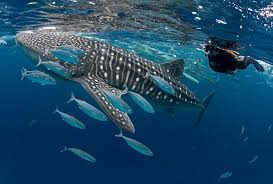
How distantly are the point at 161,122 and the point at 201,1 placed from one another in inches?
1533

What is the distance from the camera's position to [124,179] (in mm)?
29234

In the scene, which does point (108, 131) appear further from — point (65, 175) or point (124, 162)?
point (65, 175)

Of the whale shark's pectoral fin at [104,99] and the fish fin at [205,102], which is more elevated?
the whale shark's pectoral fin at [104,99]

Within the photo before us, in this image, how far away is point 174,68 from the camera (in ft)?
32.1

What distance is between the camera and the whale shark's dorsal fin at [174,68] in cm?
970

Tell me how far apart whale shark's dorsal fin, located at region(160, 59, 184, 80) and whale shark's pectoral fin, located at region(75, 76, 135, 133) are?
1.79 metres

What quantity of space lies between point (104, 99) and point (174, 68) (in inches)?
115

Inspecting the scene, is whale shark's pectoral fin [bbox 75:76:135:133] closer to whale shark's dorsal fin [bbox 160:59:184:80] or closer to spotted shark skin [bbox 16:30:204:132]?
spotted shark skin [bbox 16:30:204:132]

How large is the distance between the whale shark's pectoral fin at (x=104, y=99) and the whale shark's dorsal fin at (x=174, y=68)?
5.87ft

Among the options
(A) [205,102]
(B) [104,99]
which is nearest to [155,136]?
(A) [205,102]

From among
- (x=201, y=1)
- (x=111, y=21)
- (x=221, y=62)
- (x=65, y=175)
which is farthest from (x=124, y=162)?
(x=221, y=62)

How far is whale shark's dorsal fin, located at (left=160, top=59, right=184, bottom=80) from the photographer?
970 cm

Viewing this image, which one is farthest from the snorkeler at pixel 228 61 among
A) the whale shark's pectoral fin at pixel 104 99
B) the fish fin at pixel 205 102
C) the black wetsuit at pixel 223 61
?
the whale shark's pectoral fin at pixel 104 99

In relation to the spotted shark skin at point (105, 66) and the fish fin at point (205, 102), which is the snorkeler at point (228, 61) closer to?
the spotted shark skin at point (105, 66)
